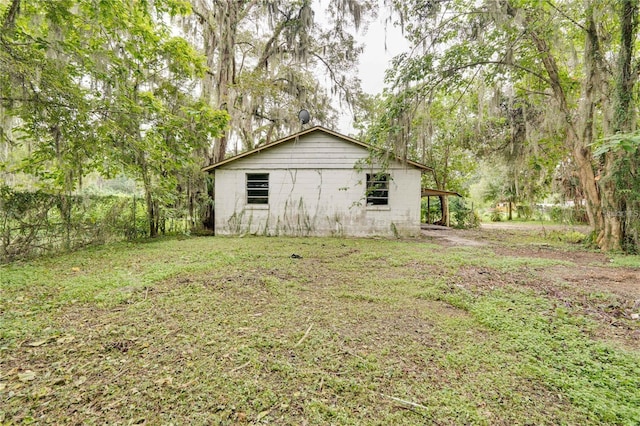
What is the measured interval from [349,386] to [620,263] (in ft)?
23.6

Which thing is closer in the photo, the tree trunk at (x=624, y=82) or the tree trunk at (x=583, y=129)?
the tree trunk at (x=624, y=82)

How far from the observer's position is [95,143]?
16.5 feet

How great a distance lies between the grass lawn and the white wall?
4.78 m

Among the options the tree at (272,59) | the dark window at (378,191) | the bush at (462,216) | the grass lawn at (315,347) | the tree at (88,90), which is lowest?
the grass lawn at (315,347)

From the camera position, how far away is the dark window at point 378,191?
Result: 9.39 m

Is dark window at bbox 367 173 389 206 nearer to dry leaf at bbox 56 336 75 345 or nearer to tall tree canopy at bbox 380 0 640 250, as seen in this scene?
tall tree canopy at bbox 380 0 640 250

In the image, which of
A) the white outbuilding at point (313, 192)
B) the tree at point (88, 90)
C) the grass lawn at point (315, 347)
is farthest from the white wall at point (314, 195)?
the grass lawn at point (315, 347)

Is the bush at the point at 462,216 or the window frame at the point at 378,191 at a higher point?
the window frame at the point at 378,191

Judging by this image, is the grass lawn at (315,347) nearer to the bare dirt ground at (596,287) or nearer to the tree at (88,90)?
the bare dirt ground at (596,287)

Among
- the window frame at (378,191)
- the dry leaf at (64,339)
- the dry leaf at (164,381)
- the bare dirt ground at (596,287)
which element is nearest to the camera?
the dry leaf at (164,381)

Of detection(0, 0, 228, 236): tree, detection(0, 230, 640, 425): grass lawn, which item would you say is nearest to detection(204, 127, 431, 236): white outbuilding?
detection(0, 0, 228, 236): tree

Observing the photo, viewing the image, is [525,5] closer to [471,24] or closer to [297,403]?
[471,24]

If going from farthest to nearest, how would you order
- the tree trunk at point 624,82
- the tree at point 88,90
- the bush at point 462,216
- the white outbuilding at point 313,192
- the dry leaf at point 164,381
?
the bush at point 462,216 → the white outbuilding at point 313,192 → the tree trunk at point 624,82 → the tree at point 88,90 → the dry leaf at point 164,381

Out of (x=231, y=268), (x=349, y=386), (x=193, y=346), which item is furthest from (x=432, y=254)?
(x=193, y=346)
